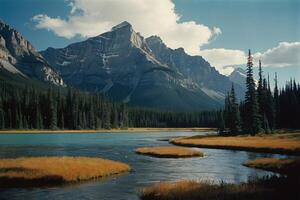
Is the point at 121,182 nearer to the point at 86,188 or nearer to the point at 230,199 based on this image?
the point at 86,188

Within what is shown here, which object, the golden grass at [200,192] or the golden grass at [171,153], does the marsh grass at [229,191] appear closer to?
the golden grass at [200,192]

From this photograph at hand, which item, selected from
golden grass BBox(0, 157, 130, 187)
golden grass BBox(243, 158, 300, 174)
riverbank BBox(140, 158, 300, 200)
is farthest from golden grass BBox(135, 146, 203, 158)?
riverbank BBox(140, 158, 300, 200)

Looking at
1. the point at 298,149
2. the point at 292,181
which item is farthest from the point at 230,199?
the point at 298,149

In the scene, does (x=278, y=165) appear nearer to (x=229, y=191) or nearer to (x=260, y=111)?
(x=229, y=191)

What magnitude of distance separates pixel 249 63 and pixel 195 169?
266ft

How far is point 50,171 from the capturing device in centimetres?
4222

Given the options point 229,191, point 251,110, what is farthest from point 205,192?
point 251,110

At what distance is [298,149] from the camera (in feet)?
217

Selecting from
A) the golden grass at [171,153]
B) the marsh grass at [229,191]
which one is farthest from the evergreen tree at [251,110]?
the marsh grass at [229,191]

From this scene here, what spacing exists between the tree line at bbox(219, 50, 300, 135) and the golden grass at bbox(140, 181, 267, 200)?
271 feet

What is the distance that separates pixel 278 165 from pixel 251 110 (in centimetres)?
6834

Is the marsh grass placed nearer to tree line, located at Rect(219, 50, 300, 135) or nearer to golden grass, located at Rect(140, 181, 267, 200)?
golden grass, located at Rect(140, 181, 267, 200)

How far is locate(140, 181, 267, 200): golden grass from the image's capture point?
29.3 metres

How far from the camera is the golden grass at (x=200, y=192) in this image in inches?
1154
